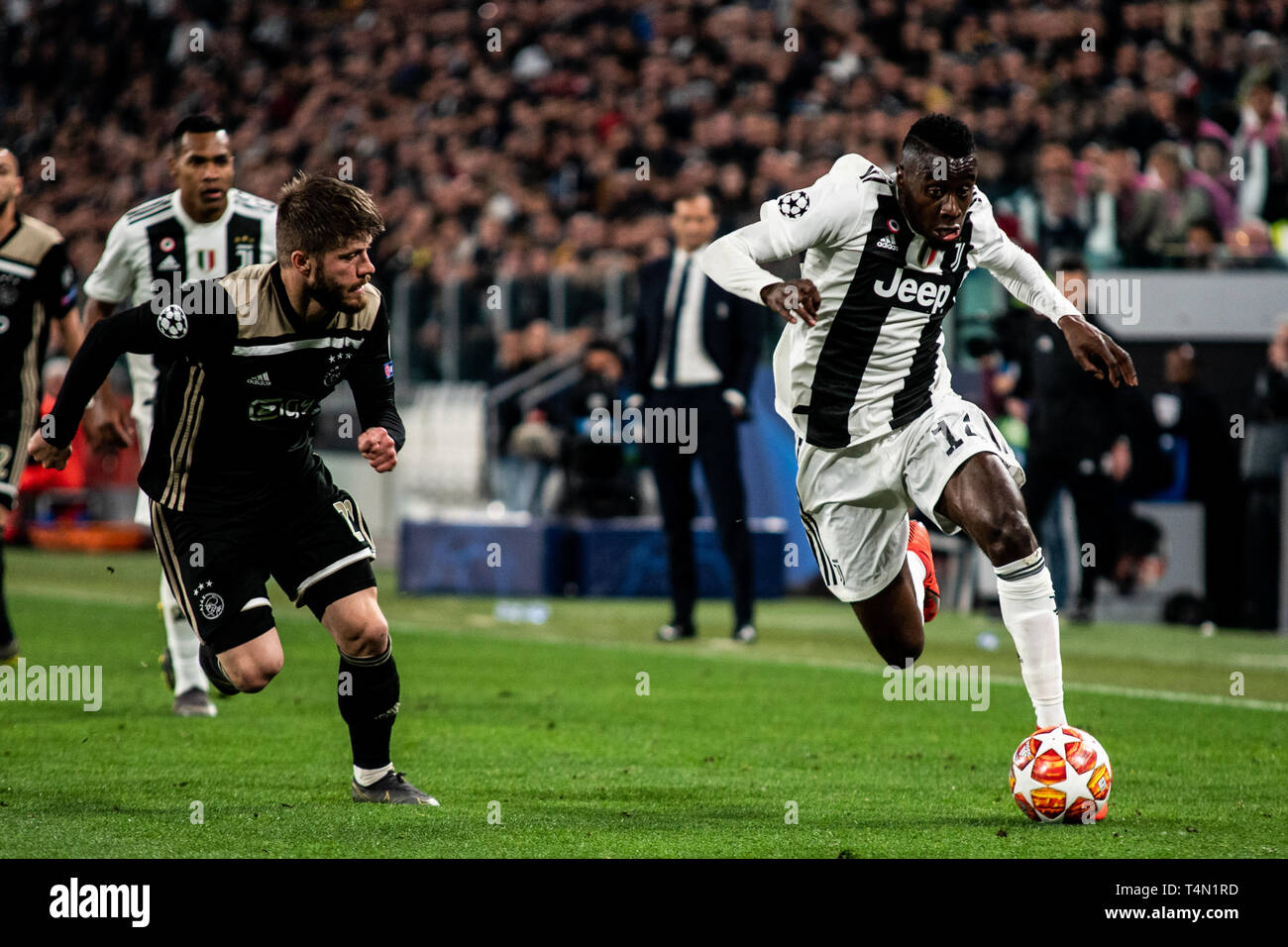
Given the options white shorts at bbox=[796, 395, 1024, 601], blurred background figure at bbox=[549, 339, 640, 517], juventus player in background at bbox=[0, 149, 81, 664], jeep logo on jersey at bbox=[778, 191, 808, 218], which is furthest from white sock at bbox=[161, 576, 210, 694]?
blurred background figure at bbox=[549, 339, 640, 517]

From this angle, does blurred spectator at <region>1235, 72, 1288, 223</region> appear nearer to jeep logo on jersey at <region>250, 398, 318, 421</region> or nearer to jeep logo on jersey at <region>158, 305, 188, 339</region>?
jeep logo on jersey at <region>250, 398, 318, 421</region>

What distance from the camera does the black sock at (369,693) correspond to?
591 cm

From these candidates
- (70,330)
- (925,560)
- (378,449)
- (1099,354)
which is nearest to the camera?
(378,449)

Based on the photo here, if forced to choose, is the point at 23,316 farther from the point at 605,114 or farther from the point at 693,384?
the point at 605,114

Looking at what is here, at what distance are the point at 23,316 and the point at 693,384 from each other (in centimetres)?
451

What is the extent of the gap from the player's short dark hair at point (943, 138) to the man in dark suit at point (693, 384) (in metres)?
5.69

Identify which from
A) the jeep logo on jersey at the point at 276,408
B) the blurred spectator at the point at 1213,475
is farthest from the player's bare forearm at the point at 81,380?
the blurred spectator at the point at 1213,475

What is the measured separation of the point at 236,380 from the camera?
5.77 meters

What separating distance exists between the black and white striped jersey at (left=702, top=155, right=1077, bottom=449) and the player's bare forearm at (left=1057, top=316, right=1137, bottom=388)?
10.7 inches

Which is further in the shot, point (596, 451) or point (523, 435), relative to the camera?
point (523, 435)

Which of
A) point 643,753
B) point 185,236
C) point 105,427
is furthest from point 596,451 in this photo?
point 105,427

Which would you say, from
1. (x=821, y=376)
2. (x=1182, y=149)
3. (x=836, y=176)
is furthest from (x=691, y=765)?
(x=1182, y=149)

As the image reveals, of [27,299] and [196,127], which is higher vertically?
[196,127]
